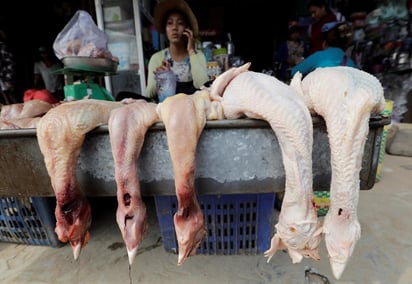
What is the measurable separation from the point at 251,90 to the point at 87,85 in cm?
155

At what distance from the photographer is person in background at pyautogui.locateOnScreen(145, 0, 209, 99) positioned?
2.17 metres

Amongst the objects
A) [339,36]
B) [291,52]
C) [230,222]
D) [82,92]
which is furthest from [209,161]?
[291,52]

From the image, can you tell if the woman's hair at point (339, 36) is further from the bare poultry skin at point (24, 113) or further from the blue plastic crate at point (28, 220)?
the blue plastic crate at point (28, 220)

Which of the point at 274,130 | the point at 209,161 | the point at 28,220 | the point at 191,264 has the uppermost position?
the point at 274,130

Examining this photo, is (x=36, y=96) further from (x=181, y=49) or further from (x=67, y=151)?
(x=181, y=49)

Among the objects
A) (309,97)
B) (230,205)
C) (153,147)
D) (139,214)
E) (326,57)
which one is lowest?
(230,205)

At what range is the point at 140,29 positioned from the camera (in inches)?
135

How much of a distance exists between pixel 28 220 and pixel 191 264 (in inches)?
44.8

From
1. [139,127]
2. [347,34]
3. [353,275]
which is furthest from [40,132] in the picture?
[347,34]

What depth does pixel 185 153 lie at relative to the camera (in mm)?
827

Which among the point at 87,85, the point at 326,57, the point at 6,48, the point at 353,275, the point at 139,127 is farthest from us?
the point at 6,48

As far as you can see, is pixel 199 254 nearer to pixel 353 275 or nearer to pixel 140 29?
pixel 353 275

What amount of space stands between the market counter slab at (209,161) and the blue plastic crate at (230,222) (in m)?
0.52

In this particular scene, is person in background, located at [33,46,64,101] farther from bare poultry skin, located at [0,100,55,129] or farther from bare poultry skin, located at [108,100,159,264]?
bare poultry skin, located at [108,100,159,264]
